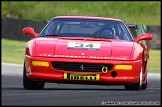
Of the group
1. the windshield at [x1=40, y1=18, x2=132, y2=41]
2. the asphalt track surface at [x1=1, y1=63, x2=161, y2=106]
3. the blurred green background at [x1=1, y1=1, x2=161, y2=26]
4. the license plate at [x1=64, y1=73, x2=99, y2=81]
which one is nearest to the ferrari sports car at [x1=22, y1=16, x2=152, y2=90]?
the license plate at [x1=64, y1=73, x2=99, y2=81]

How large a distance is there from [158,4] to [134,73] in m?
41.4

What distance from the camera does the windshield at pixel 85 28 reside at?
12.8m

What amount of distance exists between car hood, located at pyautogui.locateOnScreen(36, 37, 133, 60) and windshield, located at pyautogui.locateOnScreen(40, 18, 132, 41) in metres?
0.77

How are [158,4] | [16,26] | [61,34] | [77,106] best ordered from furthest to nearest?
[158,4] → [16,26] → [61,34] → [77,106]

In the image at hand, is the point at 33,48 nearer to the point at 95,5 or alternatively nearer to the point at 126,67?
the point at 126,67

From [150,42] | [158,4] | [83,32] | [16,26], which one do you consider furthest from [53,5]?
[83,32]

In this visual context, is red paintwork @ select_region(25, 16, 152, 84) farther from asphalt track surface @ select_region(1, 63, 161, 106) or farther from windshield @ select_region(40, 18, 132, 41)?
windshield @ select_region(40, 18, 132, 41)

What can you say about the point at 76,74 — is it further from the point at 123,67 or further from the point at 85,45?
the point at 123,67

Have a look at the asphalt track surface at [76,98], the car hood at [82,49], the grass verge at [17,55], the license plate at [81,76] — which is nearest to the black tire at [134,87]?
the asphalt track surface at [76,98]

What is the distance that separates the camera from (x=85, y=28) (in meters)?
13.2

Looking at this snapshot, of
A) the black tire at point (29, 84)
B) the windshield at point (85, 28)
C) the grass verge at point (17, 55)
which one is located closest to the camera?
the black tire at point (29, 84)

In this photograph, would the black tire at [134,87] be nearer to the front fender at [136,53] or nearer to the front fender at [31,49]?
the front fender at [136,53]

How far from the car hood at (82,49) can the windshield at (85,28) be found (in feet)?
2.52

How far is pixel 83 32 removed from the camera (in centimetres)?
1302
